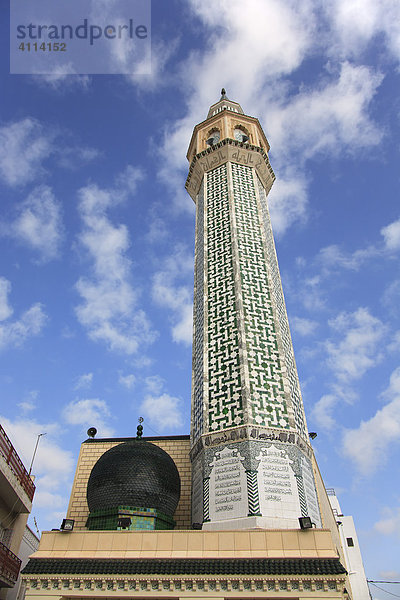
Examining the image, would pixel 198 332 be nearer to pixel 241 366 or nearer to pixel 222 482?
pixel 241 366

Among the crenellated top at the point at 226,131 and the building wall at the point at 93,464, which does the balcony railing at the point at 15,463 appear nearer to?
the building wall at the point at 93,464

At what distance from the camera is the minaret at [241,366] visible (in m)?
8.52

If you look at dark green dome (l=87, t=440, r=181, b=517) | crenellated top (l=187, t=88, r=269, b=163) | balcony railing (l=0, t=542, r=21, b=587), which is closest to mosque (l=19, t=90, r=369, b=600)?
dark green dome (l=87, t=440, r=181, b=517)

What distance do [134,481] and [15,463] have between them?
145 inches

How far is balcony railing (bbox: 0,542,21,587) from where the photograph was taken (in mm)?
9898

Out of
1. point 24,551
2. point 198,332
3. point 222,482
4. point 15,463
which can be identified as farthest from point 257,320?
point 24,551

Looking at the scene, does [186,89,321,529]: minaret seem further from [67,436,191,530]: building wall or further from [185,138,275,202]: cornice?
[67,436,191,530]: building wall

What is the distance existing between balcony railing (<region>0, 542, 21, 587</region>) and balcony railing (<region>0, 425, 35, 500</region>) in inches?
60.9

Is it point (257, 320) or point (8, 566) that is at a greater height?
point (257, 320)

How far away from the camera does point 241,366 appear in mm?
10203

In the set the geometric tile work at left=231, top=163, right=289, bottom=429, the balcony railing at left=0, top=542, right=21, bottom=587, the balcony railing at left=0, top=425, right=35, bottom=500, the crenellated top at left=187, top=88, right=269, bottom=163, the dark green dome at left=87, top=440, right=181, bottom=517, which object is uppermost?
the crenellated top at left=187, top=88, right=269, bottom=163

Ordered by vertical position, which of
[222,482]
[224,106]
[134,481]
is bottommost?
[222,482]

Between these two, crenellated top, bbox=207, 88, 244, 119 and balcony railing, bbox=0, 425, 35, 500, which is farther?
crenellated top, bbox=207, 88, 244, 119

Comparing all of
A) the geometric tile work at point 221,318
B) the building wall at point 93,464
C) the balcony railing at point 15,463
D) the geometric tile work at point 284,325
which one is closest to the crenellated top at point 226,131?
the geometric tile work at point 221,318
